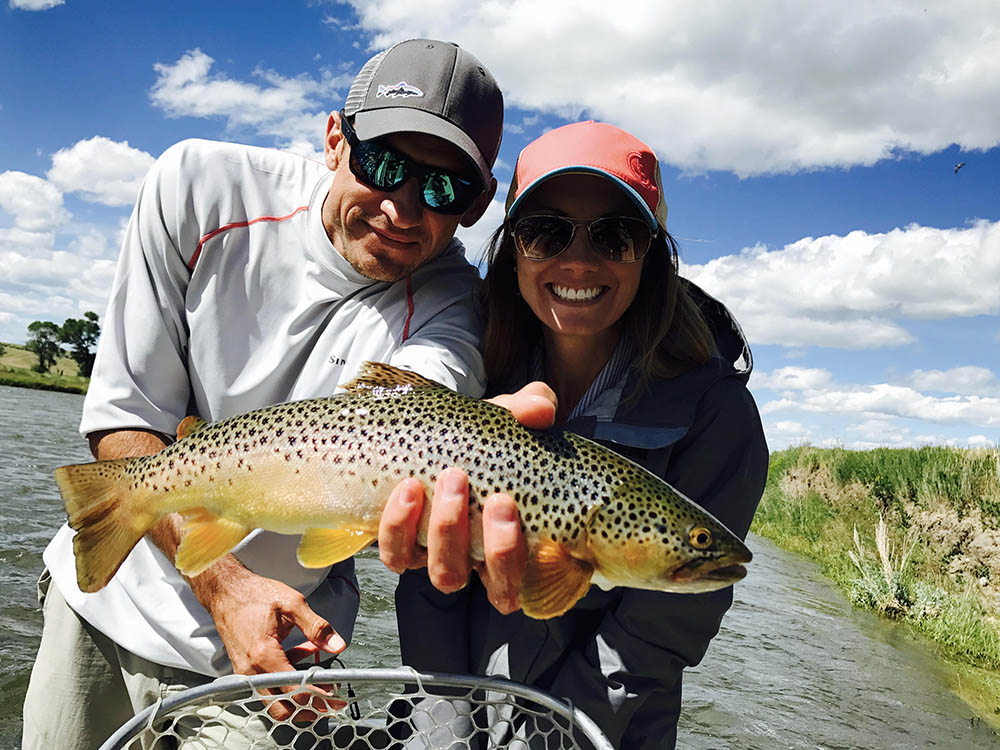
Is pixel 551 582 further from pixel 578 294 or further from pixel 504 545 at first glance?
pixel 578 294

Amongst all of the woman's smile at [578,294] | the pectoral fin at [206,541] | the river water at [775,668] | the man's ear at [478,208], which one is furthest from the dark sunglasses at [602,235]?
the river water at [775,668]

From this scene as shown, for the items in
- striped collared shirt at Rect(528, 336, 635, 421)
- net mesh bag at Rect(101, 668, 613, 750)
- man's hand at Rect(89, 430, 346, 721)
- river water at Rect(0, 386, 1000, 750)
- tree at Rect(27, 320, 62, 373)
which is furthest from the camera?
tree at Rect(27, 320, 62, 373)

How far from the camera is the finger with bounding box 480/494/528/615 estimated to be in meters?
2.37

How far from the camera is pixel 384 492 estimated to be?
2.48 metres

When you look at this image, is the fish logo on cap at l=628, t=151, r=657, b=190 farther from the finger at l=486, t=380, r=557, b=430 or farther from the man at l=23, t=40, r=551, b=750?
the finger at l=486, t=380, r=557, b=430

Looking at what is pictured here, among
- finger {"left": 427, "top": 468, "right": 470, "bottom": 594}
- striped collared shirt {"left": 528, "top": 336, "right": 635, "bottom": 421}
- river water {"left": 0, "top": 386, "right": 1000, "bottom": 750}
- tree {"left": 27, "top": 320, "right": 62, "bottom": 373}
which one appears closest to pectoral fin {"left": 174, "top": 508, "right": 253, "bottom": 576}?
finger {"left": 427, "top": 468, "right": 470, "bottom": 594}

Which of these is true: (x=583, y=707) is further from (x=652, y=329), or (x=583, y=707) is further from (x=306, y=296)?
(x=306, y=296)

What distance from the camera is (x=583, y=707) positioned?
2.94 m

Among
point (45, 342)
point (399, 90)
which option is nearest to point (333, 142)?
point (399, 90)

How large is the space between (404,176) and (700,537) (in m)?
1.75

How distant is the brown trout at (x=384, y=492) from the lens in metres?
2.49

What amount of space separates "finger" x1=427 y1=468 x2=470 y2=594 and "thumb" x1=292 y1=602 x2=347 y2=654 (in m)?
0.41

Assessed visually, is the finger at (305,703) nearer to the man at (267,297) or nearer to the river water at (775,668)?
the man at (267,297)

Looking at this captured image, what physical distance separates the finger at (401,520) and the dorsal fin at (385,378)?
386mm
